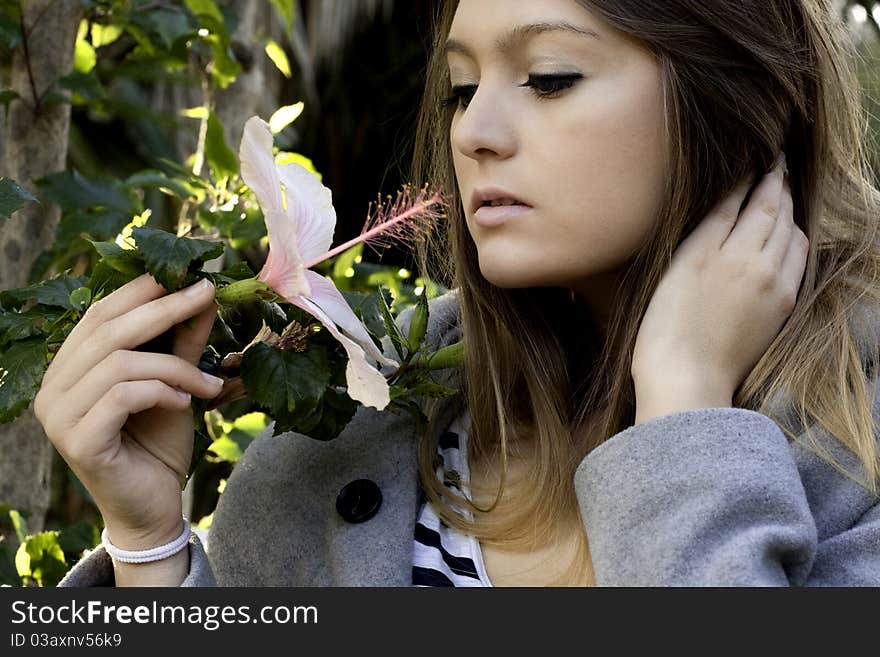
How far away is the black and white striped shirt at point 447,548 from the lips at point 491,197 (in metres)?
0.34

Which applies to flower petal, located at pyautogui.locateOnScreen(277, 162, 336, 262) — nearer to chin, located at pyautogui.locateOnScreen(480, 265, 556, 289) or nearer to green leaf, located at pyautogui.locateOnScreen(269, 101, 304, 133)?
chin, located at pyautogui.locateOnScreen(480, 265, 556, 289)

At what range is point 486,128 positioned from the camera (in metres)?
1.33

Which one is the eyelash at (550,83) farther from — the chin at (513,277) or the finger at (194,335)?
the finger at (194,335)

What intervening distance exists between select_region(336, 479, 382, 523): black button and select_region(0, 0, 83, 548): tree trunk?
47 cm

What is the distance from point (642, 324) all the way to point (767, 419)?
20 centimetres

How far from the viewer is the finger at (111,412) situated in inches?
45.5

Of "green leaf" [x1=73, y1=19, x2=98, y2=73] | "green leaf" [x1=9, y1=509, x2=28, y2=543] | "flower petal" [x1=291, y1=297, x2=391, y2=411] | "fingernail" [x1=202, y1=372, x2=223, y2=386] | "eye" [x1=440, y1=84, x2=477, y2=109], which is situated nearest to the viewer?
"flower petal" [x1=291, y1=297, x2=391, y2=411]

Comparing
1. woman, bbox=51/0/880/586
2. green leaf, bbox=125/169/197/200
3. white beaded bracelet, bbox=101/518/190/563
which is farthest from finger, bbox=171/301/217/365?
green leaf, bbox=125/169/197/200

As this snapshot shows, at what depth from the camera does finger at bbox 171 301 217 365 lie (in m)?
1.17

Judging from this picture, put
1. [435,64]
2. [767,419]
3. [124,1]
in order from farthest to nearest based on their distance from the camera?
[124,1], [435,64], [767,419]

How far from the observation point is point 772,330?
136cm
